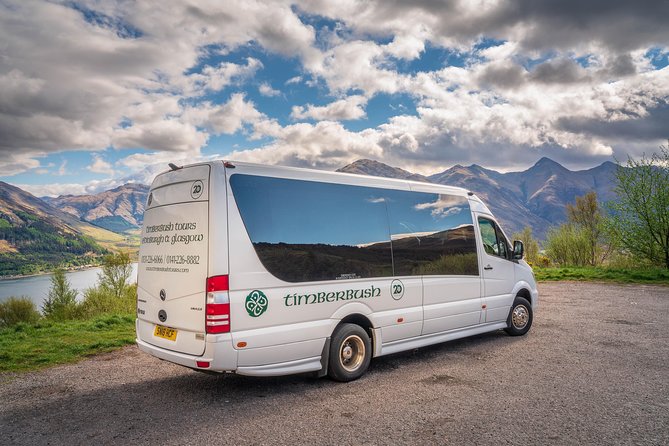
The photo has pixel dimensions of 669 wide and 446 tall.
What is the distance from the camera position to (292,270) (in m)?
5.47

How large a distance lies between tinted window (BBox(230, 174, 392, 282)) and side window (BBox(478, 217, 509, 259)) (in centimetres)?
259

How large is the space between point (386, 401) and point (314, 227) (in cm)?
227

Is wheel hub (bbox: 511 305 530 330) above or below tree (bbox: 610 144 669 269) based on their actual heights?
below

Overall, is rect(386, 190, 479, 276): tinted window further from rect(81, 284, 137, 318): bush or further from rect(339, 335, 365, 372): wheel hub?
rect(81, 284, 137, 318): bush

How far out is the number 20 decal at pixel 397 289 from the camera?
21.7 feet

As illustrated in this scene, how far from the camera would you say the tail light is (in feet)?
16.0

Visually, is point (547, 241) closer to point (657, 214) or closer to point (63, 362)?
point (657, 214)

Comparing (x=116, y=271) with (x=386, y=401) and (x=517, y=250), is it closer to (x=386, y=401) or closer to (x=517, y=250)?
(x=517, y=250)

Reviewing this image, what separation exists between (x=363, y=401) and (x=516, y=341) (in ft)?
14.5

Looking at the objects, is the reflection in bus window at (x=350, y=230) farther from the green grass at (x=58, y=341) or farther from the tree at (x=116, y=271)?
the tree at (x=116, y=271)

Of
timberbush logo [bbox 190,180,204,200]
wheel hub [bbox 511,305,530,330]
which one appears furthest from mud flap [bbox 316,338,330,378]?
wheel hub [bbox 511,305,530,330]

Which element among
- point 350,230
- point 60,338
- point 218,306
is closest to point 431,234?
point 350,230

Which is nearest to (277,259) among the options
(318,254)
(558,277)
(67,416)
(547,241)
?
(318,254)

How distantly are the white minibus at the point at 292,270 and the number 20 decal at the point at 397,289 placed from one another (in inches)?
0.6
